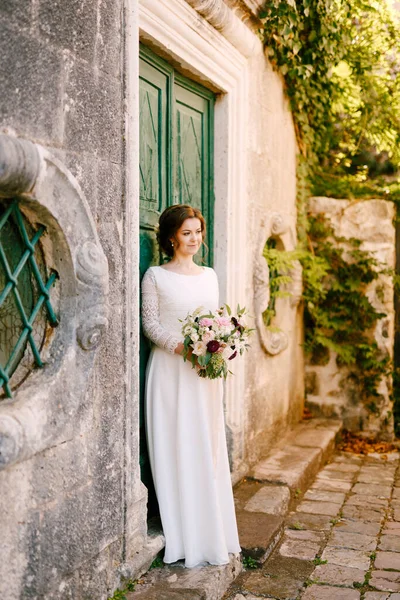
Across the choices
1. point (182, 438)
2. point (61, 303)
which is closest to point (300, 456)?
point (182, 438)

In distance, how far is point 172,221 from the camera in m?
4.15

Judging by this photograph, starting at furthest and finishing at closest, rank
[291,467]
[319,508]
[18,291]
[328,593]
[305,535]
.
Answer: [291,467] < [319,508] < [305,535] < [328,593] < [18,291]

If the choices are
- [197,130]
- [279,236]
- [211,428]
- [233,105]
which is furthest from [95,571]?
[279,236]

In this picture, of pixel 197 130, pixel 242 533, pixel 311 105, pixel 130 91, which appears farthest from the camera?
pixel 311 105

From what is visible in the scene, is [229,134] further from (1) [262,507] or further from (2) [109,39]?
(1) [262,507]

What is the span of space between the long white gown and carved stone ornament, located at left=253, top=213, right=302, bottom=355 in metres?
1.79

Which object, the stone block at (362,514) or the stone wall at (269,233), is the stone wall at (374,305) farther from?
the stone block at (362,514)

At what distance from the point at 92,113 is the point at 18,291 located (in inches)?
34.3

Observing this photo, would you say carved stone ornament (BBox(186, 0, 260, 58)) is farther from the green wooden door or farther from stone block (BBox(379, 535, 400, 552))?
stone block (BBox(379, 535, 400, 552))

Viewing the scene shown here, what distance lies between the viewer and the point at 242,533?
4438mm

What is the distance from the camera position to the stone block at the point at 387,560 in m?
4.30

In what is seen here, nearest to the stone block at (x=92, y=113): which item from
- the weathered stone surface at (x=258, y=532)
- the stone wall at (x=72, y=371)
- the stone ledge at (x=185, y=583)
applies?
the stone wall at (x=72, y=371)

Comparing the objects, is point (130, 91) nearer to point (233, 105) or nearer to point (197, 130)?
point (197, 130)

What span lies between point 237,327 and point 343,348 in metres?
3.62
